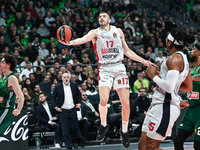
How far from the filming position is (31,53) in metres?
15.6

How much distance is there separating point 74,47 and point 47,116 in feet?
15.8

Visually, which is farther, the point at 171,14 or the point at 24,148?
the point at 171,14

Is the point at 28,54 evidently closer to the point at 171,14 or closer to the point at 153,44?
the point at 153,44

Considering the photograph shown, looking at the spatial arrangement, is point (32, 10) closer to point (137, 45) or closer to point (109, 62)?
point (137, 45)

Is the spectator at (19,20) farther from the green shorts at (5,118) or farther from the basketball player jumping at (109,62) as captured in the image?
the green shorts at (5,118)

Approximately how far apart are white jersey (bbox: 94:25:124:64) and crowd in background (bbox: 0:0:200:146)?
5555mm

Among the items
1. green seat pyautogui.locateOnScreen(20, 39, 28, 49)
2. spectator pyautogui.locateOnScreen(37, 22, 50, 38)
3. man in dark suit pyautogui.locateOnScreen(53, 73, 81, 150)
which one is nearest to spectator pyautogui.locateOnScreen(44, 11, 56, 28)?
spectator pyautogui.locateOnScreen(37, 22, 50, 38)

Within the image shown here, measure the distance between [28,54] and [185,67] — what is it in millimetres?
11219

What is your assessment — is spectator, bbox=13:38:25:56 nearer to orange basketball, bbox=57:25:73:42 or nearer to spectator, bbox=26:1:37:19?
spectator, bbox=26:1:37:19

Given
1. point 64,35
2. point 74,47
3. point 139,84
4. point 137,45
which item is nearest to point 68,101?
point 139,84

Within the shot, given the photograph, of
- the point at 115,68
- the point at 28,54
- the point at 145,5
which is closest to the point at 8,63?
the point at 115,68

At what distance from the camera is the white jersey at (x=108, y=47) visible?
→ 7.78 m

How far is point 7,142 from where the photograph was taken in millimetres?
10195

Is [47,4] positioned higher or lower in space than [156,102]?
higher
